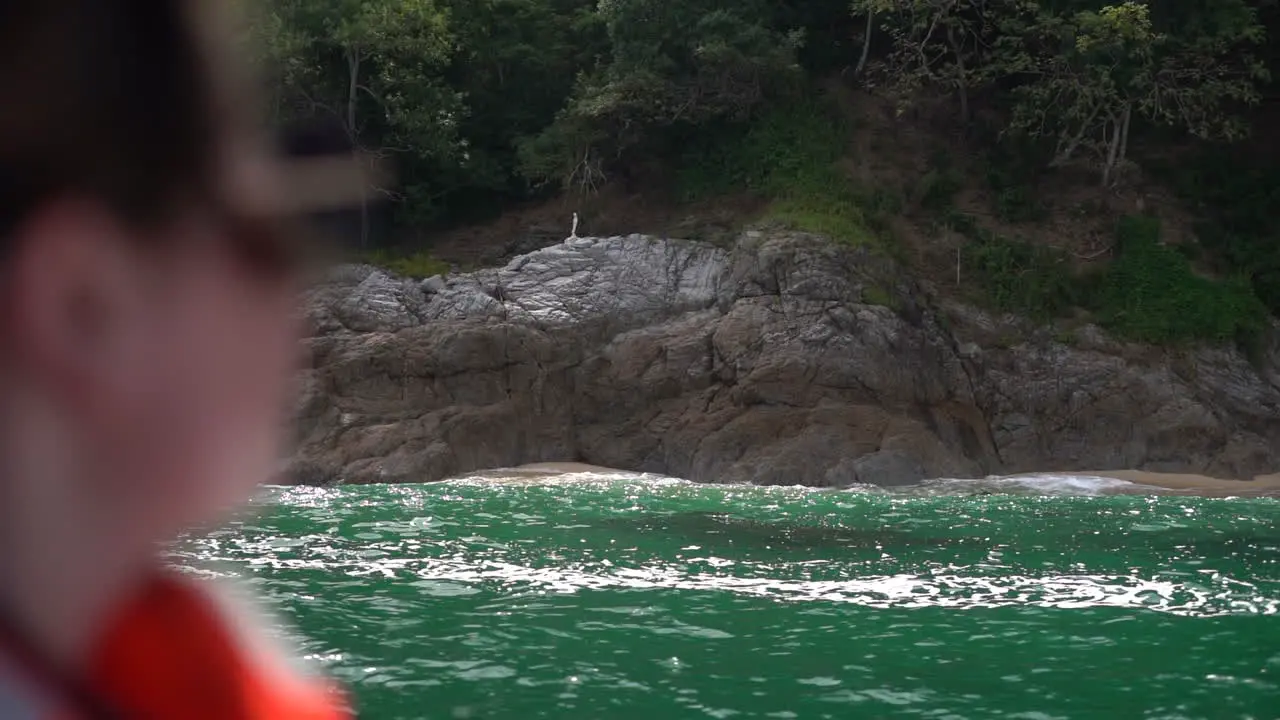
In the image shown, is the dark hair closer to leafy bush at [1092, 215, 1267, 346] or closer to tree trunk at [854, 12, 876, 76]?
leafy bush at [1092, 215, 1267, 346]

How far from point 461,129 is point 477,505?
52.9 ft

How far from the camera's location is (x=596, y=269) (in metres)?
24.8

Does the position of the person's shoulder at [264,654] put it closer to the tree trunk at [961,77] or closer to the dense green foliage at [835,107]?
the dense green foliage at [835,107]

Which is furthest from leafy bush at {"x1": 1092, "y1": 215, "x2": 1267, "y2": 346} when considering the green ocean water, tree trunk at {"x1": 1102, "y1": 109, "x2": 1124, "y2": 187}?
the green ocean water

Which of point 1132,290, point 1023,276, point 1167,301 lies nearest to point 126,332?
point 1023,276

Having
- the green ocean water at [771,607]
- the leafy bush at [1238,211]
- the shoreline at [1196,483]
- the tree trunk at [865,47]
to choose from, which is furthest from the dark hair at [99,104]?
the tree trunk at [865,47]

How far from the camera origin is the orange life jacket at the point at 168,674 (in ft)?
1.30

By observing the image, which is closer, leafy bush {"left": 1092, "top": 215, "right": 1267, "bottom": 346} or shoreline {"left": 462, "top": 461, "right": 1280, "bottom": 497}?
shoreline {"left": 462, "top": 461, "right": 1280, "bottom": 497}

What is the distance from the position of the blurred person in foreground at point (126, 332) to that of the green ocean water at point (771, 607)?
498 cm

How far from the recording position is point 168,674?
17.8 inches

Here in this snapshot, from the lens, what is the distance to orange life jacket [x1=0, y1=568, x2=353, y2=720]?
1.30ft

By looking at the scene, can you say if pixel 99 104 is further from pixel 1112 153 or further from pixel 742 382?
pixel 1112 153

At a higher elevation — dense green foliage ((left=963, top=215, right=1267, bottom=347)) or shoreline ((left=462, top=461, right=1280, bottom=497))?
dense green foliage ((left=963, top=215, right=1267, bottom=347))

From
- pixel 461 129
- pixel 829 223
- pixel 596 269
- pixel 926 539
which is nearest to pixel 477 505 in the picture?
pixel 926 539
